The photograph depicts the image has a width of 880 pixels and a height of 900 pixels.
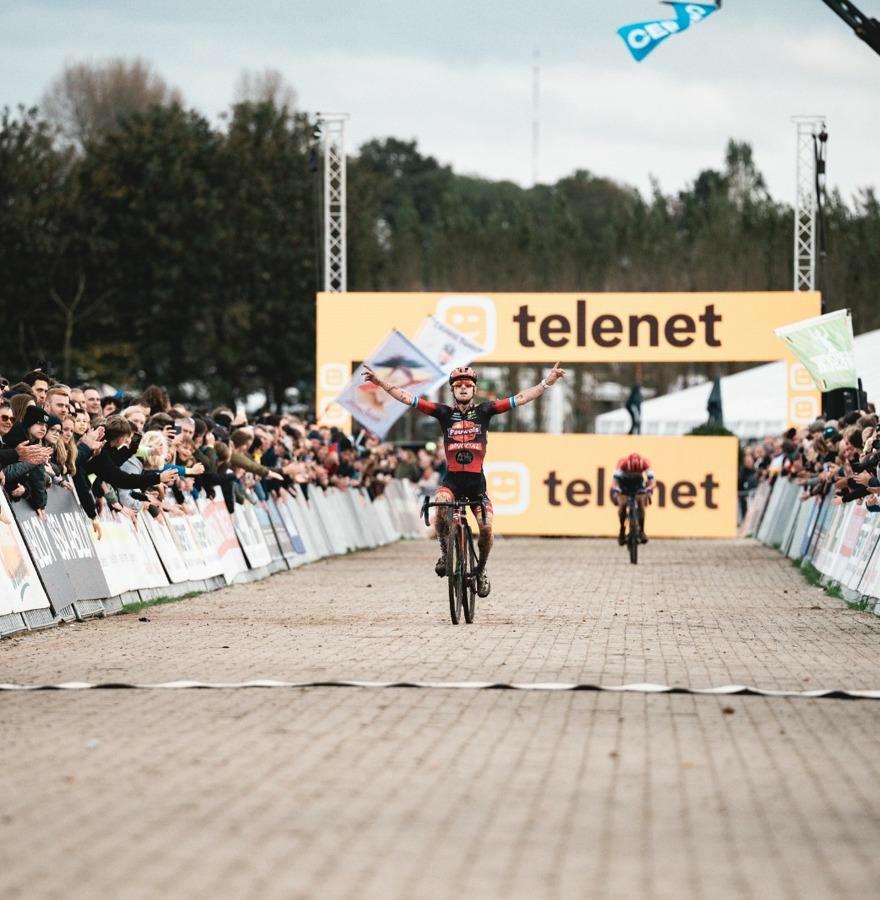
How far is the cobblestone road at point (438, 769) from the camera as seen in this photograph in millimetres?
6016

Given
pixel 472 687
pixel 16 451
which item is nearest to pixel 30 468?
pixel 16 451

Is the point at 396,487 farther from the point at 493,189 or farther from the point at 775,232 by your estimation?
the point at 493,189

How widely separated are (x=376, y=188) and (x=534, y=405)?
589 inches

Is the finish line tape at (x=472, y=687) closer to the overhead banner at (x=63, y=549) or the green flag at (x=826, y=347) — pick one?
the overhead banner at (x=63, y=549)

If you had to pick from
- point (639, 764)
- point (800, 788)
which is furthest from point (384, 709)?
point (800, 788)

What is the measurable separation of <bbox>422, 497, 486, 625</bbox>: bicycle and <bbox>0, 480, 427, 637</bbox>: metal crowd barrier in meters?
2.89

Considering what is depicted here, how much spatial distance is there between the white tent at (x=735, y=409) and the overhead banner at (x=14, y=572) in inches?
1437

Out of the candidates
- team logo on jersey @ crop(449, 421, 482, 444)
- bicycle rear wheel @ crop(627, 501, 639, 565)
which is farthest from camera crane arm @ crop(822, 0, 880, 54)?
bicycle rear wheel @ crop(627, 501, 639, 565)

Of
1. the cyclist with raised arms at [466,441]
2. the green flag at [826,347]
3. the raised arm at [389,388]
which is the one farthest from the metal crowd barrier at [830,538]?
the raised arm at [389,388]

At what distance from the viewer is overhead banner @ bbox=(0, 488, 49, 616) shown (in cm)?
1438

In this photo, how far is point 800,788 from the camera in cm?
757

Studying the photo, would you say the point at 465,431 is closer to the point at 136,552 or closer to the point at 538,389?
the point at 538,389

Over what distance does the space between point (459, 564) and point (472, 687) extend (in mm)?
4945

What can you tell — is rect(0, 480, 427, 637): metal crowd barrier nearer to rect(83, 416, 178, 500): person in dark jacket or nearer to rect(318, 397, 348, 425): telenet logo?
rect(83, 416, 178, 500): person in dark jacket
